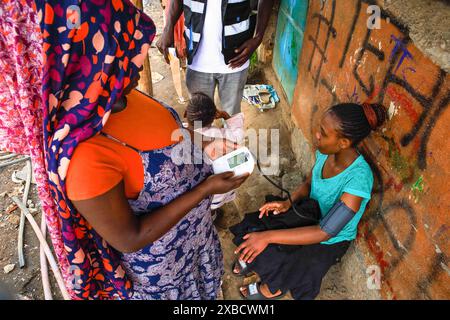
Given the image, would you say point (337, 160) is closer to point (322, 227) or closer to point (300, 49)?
point (322, 227)

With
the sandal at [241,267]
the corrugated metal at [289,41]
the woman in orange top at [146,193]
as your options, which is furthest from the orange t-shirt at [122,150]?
the corrugated metal at [289,41]

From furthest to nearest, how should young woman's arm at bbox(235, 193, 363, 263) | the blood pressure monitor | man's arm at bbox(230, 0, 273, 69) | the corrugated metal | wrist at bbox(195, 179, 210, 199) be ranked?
the corrugated metal
man's arm at bbox(230, 0, 273, 69)
young woman's arm at bbox(235, 193, 363, 263)
the blood pressure monitor
wrist at bbox(195, 179, 210, 199)

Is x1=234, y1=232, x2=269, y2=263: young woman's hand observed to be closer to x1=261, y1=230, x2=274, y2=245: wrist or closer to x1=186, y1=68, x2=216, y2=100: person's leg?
x1=261, y1=230, x2=274, y2=245: wrist

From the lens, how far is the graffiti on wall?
4.64ft

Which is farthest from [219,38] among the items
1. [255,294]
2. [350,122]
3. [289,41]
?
[255,294]

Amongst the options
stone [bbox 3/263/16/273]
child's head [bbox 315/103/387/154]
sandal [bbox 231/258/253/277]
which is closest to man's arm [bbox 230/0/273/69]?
child's head [bbox 315/103/387/154]

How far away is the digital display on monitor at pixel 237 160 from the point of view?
140 centimetres

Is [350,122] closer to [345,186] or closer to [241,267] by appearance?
[345,186]

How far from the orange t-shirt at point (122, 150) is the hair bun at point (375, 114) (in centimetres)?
100

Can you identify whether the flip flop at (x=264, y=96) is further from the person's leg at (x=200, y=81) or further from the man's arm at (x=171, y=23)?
the man's arm at (x=171, y=23)

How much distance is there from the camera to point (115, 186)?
942 mm

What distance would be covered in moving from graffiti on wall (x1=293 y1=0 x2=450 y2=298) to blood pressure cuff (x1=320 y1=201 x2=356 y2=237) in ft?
0.84

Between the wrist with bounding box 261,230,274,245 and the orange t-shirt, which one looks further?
the wrist with bounding box 261,230,274,245
